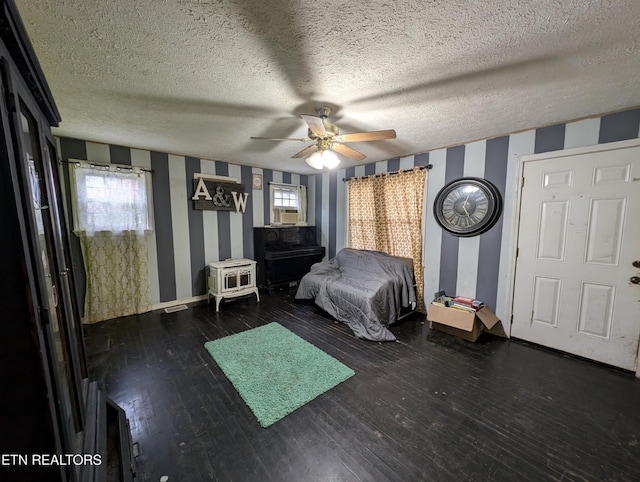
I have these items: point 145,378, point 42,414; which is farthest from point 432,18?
point 145,378

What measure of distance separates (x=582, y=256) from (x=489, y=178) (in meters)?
1.16

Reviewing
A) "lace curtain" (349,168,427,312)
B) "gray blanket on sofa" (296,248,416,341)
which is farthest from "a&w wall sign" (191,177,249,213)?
"lace curtain" (349,168,427,312)

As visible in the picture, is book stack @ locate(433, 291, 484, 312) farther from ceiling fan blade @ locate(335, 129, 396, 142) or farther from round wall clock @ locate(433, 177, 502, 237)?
ceiling fan blade @ locate(335, 129, 396, 142)

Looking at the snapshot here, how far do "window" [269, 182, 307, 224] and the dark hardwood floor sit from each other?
2.76m

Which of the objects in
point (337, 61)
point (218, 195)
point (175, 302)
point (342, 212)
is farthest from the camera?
point (342, 212)

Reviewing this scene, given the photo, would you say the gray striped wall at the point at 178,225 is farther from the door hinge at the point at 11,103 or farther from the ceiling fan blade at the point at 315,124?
the door hinge at the point at 11,103

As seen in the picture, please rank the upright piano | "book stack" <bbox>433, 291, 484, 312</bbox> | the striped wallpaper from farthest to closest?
1. the upright piano
2. "book stack" <bbox>433, 291, 484, 312</bbox>
3. the striped wallpaper

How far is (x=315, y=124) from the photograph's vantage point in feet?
6.24

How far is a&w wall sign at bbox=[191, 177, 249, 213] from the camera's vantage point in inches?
148

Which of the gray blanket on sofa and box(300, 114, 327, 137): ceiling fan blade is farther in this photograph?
the gray blanket on sofa

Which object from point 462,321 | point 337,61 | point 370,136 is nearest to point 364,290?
point 462,321

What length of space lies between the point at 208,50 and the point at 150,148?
249 cm

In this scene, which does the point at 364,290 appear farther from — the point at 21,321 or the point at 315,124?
the point at 21,321

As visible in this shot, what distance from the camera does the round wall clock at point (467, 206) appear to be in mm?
2834
